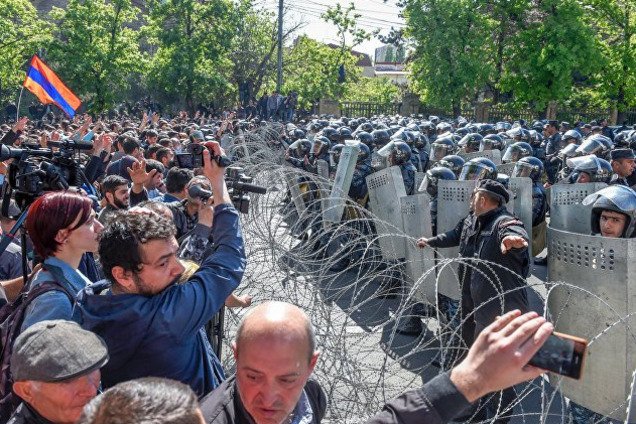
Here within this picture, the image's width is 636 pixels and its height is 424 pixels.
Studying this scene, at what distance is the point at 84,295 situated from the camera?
2.88m

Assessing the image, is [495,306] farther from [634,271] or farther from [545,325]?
[545,325]

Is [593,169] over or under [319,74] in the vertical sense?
under

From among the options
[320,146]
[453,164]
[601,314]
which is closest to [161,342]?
[601,314]

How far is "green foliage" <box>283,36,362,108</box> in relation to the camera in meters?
38.7

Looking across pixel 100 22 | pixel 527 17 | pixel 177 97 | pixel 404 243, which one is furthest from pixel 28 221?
pixel 177 97

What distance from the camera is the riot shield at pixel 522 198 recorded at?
7.35 meters

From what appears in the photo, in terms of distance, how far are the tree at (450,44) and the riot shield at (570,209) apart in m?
21.3

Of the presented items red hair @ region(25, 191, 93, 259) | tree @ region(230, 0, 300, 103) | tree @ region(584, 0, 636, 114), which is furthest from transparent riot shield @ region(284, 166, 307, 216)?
tree @ region(230, 0, 300, 103)

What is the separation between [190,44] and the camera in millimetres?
33875

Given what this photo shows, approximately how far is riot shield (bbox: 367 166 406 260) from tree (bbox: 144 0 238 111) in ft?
86.3

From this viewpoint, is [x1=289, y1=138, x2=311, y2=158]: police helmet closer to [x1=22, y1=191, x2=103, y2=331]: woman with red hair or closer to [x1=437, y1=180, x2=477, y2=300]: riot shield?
[x1=437, y1=180, x2=477, y2=300]: riot shield

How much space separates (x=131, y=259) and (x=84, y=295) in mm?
252

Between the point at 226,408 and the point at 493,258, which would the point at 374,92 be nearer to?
the point at 493,258

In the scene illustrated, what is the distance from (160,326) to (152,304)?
95 millimetres
